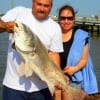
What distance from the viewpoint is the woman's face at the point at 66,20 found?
23.3 feet

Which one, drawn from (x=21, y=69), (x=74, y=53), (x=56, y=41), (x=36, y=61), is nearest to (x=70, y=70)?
(x=74, y=53)

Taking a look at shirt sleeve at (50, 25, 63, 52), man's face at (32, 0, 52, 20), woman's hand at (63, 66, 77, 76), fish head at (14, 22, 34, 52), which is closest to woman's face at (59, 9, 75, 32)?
woman's hand at (63, 66, 77, 76)

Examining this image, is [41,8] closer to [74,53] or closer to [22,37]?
[22,37]

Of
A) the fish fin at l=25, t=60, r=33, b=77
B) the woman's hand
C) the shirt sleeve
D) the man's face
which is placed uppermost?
the man's face

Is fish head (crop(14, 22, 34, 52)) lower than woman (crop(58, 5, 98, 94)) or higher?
higher

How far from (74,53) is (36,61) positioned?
1088 millimetres

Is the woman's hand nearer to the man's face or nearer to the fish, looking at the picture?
the fish

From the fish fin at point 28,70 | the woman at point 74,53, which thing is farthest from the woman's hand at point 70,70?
the fish fin at point 28,70

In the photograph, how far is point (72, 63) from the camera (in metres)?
7.04

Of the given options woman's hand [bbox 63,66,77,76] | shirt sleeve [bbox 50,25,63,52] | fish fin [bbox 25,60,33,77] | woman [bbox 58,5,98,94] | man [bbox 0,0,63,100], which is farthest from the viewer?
woman [bbox 58,5,98,94]

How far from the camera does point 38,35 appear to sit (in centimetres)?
617

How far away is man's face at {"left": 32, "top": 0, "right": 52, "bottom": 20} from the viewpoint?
6.09 meters

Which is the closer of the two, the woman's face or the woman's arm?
the woman's arm

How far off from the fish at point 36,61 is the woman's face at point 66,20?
1001 millimetres
